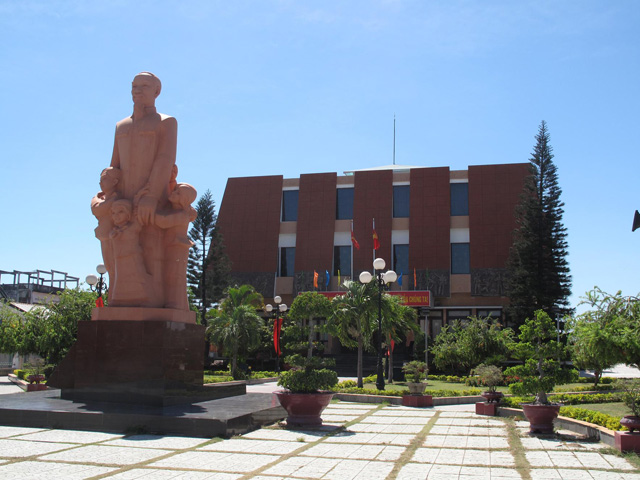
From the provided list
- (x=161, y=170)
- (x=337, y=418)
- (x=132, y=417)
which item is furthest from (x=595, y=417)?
(x=161, y=170)

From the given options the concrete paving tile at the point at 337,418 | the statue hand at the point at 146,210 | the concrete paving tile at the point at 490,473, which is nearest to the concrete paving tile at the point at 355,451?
the concrete paving tile at the point at 490,473

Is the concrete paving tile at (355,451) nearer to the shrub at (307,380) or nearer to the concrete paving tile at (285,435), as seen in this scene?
the concrete paving tile at (285,435)

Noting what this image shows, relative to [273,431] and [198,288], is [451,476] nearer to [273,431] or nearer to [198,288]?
[273,431]

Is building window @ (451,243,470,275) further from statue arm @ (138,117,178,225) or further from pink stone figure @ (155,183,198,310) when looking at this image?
statue arm @ (138,117,178,225)

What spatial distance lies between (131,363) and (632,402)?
253 inches

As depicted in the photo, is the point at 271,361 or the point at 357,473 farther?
the point at 271,361

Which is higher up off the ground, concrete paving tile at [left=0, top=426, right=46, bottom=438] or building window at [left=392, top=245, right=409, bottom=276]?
building window at [left=392, top=245, right=409, bottom=276]

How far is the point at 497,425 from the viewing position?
31.2 feet

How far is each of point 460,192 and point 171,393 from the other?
29.3 meters

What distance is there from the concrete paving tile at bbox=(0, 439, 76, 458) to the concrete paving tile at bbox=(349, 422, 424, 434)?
4.06 m

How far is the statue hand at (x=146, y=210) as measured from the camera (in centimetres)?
857

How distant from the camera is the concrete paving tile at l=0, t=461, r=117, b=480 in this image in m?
5.05

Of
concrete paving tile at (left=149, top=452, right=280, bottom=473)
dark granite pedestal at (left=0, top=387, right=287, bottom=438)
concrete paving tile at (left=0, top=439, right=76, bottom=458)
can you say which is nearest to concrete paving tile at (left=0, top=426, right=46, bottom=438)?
dark granite pedestal at (left=0, top=387, right=287, bottom=438)

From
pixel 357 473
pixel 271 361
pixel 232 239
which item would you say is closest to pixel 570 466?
pixel 357 473
